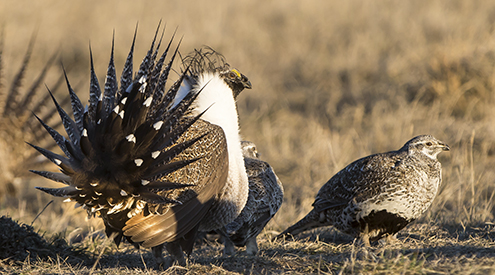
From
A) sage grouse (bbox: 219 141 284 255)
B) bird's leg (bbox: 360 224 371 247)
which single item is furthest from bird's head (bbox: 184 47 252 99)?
bird's leg (bbox: 360 224 371 247)

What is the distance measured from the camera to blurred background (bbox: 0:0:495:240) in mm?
6293

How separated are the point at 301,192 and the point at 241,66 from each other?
17.1 ft

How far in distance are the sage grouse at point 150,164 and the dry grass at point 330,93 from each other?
26cm

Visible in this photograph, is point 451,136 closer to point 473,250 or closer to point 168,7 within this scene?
point 473,250

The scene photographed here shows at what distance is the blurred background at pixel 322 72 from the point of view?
20.6 ft

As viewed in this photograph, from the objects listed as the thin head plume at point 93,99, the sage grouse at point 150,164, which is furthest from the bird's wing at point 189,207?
the thin head plume at point 93,99

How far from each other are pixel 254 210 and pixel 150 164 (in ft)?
4.14

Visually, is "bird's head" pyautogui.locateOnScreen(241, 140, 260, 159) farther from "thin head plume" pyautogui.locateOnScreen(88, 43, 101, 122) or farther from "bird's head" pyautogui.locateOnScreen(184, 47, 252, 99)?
"thin head plume" pyautogui.locateOnScreen(88, 43, 101, 122)

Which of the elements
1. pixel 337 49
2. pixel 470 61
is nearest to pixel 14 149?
pixel 470 61

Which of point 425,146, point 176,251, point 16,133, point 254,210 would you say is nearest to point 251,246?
point 254,210

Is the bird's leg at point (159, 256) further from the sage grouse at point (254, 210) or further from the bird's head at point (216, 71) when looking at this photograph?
the bird's head at point (216, 71)

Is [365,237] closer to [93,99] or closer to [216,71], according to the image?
[216,71]

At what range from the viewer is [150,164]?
286 centimetres

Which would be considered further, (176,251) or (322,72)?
(322,72)
